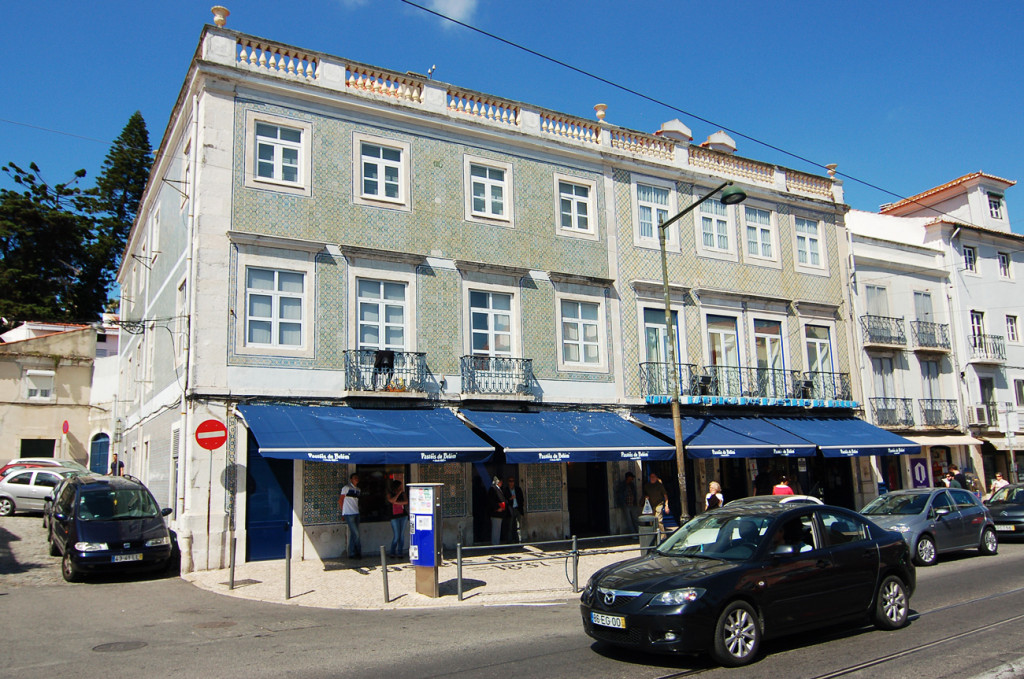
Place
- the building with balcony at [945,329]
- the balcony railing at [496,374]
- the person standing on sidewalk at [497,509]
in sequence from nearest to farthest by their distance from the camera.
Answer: the person standing on sidewalk at [497,509] < the balcony railing at [496,374] < the building with balcony at [945,329]

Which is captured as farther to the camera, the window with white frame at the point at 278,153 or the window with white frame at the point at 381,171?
the window with white frame at the point at 381,171

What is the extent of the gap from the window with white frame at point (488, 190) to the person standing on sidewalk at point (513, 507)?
649 cm

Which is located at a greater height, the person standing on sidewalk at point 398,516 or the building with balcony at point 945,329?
the building with balcony at point 945,329

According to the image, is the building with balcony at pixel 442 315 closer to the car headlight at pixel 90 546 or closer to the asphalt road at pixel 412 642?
the car headlight at pixel 90 546

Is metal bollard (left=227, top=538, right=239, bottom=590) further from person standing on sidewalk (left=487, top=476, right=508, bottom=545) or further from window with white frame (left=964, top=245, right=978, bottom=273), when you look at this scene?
window with white frame (left=964, top=245, right=978, bottom=273)

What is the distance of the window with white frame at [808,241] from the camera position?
25.0m

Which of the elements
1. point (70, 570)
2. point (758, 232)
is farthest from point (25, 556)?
point (758, 232)

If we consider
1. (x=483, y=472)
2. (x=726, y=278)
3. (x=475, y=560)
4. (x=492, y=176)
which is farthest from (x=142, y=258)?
(x=726, y=278)

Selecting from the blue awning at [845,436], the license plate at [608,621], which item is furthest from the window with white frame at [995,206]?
the license plate at [608,621]

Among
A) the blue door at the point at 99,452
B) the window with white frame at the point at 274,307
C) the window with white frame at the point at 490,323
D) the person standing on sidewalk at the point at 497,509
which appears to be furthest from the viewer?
the blue door at the point at 99,452

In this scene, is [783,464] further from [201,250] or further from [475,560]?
[201,250]

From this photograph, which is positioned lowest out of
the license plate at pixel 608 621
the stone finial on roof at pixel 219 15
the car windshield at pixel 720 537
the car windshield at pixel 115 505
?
the license plate at pixel 608 621

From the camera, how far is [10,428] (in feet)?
103

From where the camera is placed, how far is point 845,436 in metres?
22.2
